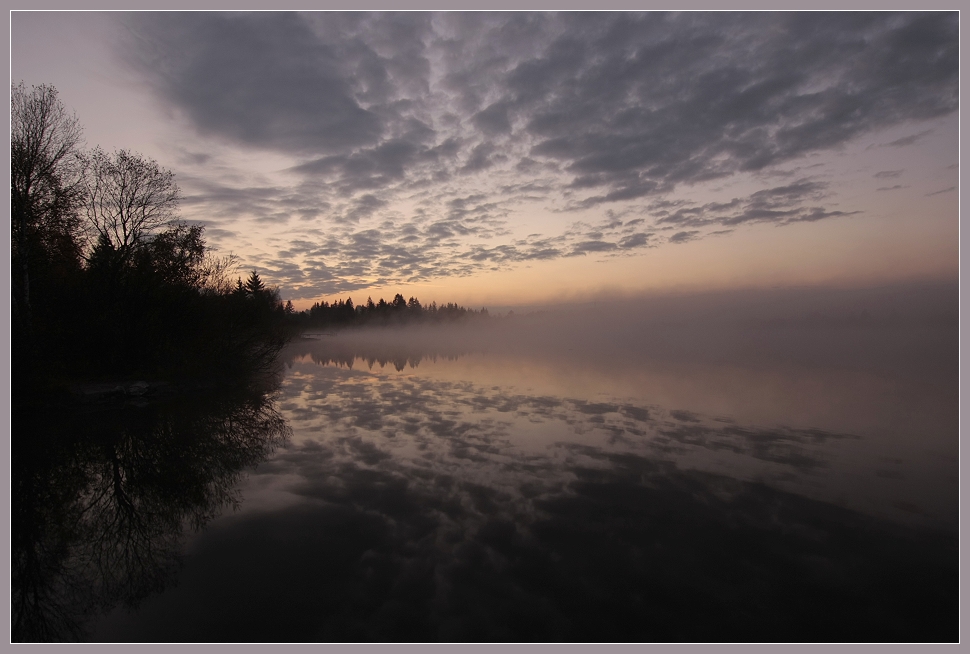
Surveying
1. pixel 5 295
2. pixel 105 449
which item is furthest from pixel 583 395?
pixel 5 295

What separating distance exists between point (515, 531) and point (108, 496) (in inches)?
378

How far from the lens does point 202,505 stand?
32.0 ft

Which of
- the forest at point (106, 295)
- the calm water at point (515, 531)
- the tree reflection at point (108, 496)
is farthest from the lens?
the forest at point (106, 295)

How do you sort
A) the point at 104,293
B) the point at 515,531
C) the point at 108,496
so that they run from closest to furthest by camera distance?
the point at 515,531
the point at 108,496
the point at 104,293

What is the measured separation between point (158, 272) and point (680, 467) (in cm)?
3005

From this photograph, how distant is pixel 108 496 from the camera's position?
10477 millimetres

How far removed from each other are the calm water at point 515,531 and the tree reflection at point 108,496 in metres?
0.07

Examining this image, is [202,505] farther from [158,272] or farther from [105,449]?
[158,272]

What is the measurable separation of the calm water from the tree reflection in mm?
69

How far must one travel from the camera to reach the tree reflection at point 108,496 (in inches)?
260

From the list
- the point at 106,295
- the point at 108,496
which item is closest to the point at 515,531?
the point at 108,496

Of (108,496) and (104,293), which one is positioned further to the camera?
(104,293)

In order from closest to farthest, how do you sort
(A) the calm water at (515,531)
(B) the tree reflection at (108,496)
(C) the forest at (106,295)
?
1. (A) the calm water at (515,531)
2. (B) the tree reflection at (108,496)
3. (C) the forest at (106,295)

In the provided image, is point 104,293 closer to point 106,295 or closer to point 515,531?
point 106,295
